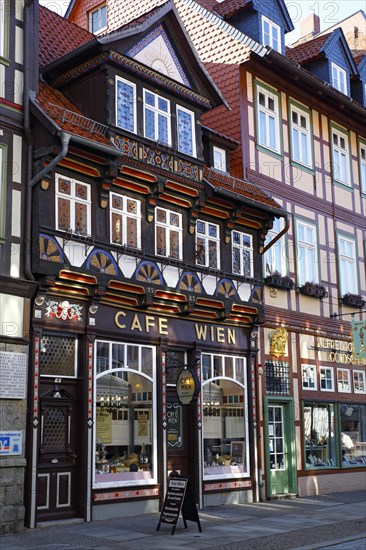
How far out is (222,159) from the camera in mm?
21203

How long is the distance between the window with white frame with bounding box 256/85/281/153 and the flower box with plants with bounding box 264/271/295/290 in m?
3.78

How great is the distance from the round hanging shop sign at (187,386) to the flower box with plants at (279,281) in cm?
482

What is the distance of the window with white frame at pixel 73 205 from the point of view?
15.6m

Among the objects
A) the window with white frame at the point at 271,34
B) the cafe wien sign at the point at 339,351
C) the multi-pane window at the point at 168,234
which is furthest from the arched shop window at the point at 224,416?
the window with white frame at the point at 271,34

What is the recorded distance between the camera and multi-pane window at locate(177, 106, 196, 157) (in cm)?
1850

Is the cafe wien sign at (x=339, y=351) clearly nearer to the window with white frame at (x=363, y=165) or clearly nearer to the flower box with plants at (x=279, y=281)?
the flower box with plants at (x=279, y=281)

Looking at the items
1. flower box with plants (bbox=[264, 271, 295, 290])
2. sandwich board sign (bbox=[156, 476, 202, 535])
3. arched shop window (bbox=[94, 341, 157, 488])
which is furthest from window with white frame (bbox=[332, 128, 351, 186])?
sandwich board sign (bbox=[156, 476, 202, 535])

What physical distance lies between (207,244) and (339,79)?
10398mm

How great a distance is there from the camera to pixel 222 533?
559 inches

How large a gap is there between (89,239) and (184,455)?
5.72 m

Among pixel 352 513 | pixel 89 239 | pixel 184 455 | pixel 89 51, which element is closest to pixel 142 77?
pixel 89 51

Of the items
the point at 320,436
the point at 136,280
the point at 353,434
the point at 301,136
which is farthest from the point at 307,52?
the point at 136,280

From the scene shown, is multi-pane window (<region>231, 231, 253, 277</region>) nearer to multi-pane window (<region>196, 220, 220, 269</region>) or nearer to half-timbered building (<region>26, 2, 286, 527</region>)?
half-timbered building (<region>26, 2, 286, 527</region>)

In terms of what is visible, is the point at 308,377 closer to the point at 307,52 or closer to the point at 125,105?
the point at 125,105
